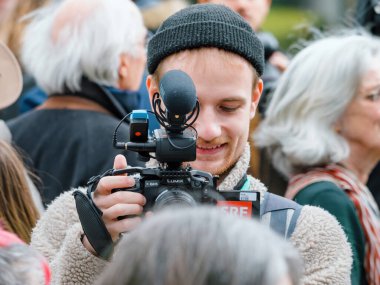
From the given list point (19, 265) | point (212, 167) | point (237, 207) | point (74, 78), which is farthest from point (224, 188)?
point (74, 78)

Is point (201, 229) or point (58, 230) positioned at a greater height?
point (201, 229)

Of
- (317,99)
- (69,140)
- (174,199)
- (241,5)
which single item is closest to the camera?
(174,199)

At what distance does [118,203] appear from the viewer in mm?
2191

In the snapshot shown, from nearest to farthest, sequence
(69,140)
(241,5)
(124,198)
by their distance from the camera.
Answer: (124,198) → (69,140) → (241,5)

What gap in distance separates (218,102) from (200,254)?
1083mm

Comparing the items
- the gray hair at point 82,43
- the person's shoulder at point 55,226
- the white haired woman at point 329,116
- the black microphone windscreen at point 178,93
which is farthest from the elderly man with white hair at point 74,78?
the black microphone windscreen at point 178,93

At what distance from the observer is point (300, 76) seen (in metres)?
4.08

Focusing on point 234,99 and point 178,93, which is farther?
point 234,99

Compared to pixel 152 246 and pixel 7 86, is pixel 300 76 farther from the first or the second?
pixel 152 246

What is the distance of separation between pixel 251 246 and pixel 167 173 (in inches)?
27.7

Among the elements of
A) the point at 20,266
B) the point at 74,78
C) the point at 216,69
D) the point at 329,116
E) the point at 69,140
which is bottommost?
the point at 69,140

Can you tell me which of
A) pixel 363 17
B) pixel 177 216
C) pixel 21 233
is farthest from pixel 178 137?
pixel 363 17

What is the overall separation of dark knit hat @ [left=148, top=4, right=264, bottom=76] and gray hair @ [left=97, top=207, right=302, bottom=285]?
1.06 meters

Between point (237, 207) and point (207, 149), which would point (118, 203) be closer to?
point (237, 207)
